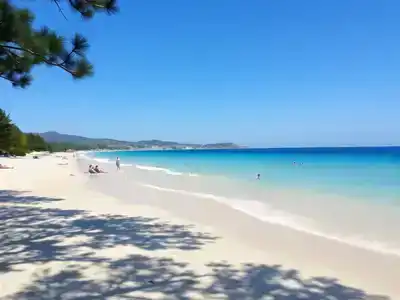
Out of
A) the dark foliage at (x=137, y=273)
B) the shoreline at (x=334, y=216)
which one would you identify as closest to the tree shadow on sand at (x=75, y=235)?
the dark foliage at (x=137, y=273)

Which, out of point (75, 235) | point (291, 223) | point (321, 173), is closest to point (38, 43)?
point (75, 235)

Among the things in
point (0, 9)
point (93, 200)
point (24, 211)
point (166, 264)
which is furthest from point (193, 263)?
point (93, 200)

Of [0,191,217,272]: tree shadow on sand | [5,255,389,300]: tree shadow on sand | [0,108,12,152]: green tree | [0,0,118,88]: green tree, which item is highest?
[0,0,118,88]: green tree

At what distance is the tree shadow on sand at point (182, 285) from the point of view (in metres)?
3.24

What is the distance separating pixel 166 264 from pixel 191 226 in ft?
7.75

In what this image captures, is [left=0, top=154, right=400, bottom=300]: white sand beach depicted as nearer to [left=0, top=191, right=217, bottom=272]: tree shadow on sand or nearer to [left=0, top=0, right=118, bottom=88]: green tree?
[left=0, top=191, right=217, bottom=272]: tree shadow on sand

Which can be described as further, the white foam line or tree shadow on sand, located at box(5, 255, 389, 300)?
the white foam line

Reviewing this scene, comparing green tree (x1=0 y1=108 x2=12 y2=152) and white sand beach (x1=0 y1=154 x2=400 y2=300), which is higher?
green tree (x1=0 y1=108 x2=12 y2=152)

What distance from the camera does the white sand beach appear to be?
3377mm

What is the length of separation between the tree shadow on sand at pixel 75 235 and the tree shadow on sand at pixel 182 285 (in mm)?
621

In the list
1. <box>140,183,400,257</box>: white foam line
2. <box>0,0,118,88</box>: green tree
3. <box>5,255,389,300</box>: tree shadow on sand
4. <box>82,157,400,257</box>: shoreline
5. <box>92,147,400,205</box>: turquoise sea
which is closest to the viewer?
<box>5,255,389,300</box>: tree shadow on sand

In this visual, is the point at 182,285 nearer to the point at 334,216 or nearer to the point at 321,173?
the point at 334,216

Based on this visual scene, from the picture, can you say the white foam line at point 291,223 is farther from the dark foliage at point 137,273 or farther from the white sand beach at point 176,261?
the dark foliage at point 137,273

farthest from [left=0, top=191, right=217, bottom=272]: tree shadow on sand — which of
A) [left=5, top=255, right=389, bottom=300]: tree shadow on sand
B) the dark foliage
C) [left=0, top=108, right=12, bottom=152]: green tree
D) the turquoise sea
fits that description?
the turquoise sea
